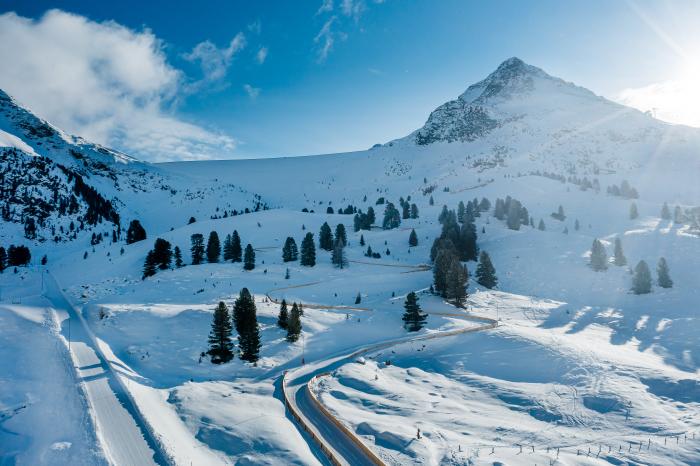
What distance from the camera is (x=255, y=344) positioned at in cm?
4731

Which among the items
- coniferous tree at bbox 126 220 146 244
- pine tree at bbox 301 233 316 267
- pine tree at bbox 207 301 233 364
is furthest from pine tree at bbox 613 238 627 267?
coniferous tree at bbox 126 220 146 244

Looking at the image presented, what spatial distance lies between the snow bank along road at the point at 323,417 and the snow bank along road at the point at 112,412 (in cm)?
997

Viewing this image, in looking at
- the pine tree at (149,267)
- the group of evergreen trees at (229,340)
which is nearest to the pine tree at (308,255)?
the pine tree at (149,267)

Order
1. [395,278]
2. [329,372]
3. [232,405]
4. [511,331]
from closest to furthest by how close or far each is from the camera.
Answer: [232,405], [329,372], [511,331], [395,278]

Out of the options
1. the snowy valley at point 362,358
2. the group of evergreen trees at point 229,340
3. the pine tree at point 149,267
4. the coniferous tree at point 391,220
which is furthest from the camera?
the coniferous tree at point 391,220

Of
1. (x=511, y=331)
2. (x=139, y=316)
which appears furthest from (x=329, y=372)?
(x=139, y=316)

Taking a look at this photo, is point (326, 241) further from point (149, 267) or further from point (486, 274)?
point (486, 274)

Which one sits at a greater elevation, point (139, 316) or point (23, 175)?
point (23, 175)

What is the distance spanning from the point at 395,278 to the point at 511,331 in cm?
3888

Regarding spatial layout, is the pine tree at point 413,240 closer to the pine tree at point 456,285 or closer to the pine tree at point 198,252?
the pine tree at point 456,285

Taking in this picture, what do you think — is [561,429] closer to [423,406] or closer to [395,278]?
[423,406]

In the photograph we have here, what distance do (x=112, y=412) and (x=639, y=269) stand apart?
9218 centimetres

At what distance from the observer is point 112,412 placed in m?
29.9

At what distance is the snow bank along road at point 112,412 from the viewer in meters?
24.6
